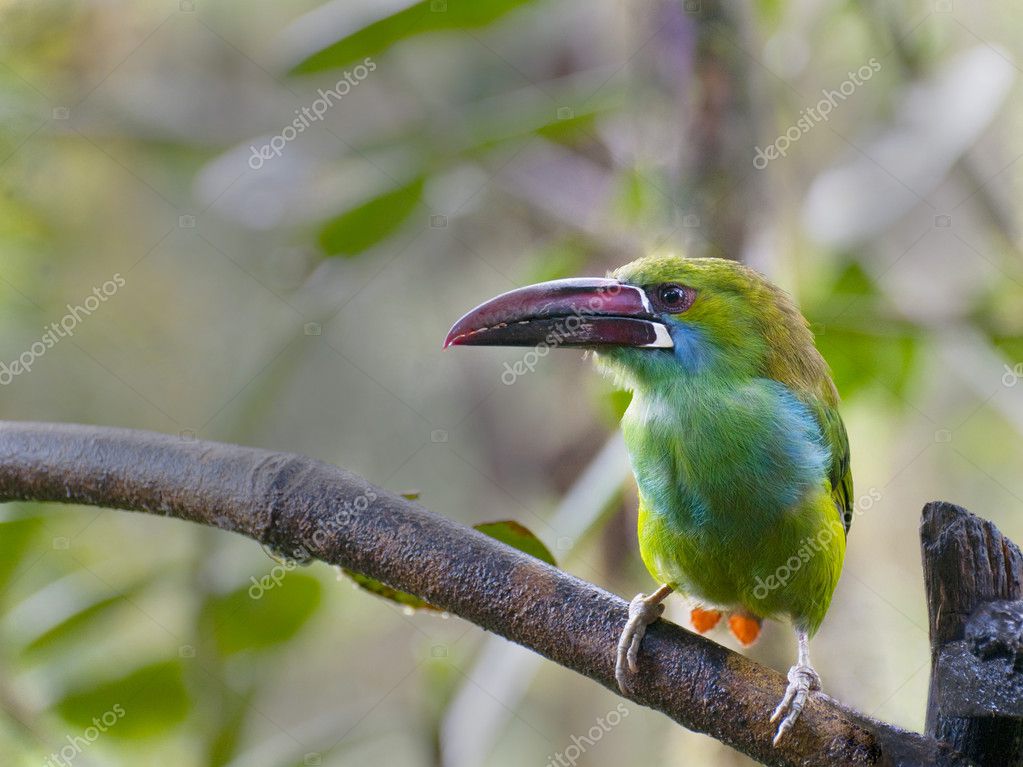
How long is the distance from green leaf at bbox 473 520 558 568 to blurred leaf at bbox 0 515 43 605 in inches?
57.6

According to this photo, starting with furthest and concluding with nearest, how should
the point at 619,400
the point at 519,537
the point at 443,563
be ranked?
the point at 619,400, the point at 519,537, the point at 443,563

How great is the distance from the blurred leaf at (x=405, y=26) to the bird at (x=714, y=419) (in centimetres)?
164

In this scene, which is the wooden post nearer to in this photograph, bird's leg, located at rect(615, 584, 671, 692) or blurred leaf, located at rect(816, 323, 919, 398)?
bird's leg, located at rect(615, 584, 671, 692)

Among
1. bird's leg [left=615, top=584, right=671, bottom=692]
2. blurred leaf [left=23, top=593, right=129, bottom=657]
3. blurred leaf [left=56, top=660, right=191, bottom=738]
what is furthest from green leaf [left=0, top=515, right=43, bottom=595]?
bird's leg [left=615, top=584, right=671, bottom=692]

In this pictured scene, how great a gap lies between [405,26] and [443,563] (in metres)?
2.36

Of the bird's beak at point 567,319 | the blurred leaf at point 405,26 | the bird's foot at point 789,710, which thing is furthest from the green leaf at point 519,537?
the blurred leaf at point 405,26

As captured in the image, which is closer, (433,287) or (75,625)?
(75,625)

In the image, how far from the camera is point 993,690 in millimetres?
1594

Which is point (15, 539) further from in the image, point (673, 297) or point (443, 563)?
point (673, 297)

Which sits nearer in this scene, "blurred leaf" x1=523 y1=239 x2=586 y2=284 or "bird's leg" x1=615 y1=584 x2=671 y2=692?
"bird's leg" x1=615 y1=584 x2=671 y2=692

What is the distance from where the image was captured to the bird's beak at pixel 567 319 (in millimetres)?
2141

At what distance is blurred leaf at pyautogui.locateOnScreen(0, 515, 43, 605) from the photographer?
9.51 feet

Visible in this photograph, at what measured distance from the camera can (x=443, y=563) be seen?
5.88 ft

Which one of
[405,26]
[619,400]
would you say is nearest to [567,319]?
[619,400]
